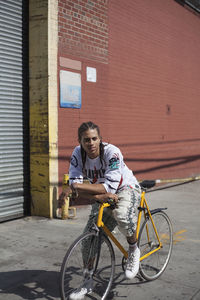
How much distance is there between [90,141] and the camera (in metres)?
3.45

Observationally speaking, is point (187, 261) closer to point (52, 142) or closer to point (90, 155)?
point (90, 155)

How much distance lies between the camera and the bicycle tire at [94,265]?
315 centimetres

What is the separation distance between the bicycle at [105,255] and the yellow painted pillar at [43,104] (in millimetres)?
3114

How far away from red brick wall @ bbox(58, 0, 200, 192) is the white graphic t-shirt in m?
3.75

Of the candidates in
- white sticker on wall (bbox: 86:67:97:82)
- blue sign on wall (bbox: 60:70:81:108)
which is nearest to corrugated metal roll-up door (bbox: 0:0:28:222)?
blue sign on wall (bbox: 60:70:81:108)

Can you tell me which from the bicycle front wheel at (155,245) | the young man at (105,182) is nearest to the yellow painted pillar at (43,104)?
the bicycle front wheel at (155,245)

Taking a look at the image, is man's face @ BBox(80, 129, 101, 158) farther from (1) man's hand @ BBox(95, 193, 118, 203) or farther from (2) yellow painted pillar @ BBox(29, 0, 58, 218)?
(2) yellow painted pillar @ BBox(29, 0, 58, 218)

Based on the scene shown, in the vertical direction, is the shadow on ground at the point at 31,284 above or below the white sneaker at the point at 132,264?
below

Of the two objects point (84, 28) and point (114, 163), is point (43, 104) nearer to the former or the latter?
point (84, 28)

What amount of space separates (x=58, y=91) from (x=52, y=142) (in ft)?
3.49

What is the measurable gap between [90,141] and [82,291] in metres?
1.43

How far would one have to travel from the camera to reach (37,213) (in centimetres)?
716

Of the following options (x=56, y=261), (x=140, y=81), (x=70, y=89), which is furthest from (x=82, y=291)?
(x=140, y=81)

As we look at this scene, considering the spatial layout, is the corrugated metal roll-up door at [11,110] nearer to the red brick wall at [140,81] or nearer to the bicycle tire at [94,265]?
the red brick wall at [140,81]
